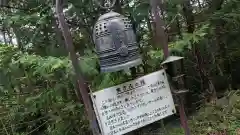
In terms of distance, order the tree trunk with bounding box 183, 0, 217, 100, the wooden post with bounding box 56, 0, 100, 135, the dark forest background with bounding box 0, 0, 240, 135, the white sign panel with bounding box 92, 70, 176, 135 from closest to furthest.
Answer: the wooden post with bounding box 56, 0, 100, 135
the white sign panel with bounding box 92, 70, 176, 135
the dark forest background with bounding box 0, 0, 240, 135
the tree trunk with bounding box 183, 0, 217, 100

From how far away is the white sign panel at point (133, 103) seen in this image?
8.93 ft

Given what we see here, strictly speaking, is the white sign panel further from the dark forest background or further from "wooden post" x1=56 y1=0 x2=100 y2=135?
the dark forest background

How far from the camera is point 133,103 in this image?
A: 2.82 m

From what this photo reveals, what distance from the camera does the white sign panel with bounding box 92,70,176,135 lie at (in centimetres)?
272

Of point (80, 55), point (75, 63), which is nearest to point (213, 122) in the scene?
point (80, 55)

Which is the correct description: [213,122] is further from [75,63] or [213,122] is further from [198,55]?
[75,63]

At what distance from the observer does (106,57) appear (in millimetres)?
2498

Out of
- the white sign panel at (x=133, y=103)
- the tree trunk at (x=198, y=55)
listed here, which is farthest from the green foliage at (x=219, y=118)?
the white sign panel at (x=133, y=103)

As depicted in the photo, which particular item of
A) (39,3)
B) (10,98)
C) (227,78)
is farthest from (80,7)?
(227,78)

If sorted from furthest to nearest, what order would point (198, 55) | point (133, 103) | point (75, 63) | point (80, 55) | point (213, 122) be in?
point (198, 55) < point (213, 122) < point (80, 55) < point (133, 103) < point (75, 63)

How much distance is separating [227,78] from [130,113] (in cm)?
315

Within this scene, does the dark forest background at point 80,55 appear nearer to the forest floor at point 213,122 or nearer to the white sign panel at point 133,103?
the forest floor at point 213,122

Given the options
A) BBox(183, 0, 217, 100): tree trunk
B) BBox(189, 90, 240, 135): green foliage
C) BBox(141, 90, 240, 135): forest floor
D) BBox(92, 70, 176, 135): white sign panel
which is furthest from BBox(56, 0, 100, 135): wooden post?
BBox(183, 0, 217, 100): tree trunk

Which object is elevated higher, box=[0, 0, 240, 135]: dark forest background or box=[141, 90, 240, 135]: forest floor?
box=[0, 0, 240, 135]: dark forest background
